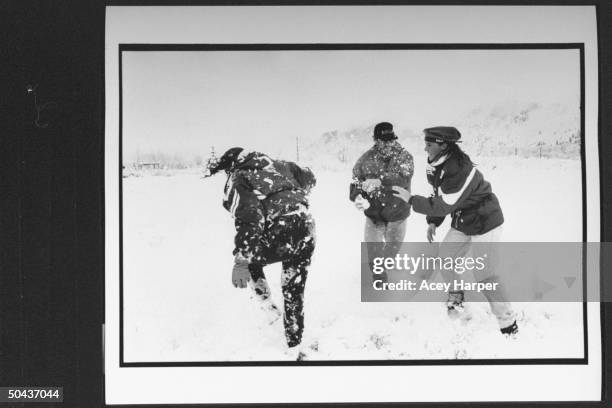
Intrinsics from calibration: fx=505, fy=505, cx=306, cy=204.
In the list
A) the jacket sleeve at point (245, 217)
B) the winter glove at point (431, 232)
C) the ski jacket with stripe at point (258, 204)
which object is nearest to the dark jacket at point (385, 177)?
the winter glove at point (431, 232)

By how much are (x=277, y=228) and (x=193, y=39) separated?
86 cm

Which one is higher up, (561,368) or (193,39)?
(193,39)

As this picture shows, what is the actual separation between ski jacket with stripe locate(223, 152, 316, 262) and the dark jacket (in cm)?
23

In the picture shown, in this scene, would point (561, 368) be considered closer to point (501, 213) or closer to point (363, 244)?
point (501, 213)

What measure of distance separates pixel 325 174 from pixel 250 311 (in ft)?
2.13

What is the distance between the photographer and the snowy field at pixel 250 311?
2.09 metres

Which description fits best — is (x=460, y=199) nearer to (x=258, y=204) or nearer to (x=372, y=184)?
(x=372, y=184)

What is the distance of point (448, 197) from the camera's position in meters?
2.10

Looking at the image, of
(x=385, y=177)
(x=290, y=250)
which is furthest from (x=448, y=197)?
(x=290, y=250)

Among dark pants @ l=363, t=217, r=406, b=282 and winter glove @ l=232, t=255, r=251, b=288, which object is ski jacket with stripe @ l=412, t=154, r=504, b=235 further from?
winter glove @ l=232, t=255, r=251, b=288

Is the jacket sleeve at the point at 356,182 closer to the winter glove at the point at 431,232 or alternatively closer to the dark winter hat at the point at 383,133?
the dark winter hat at the point at 383,133
